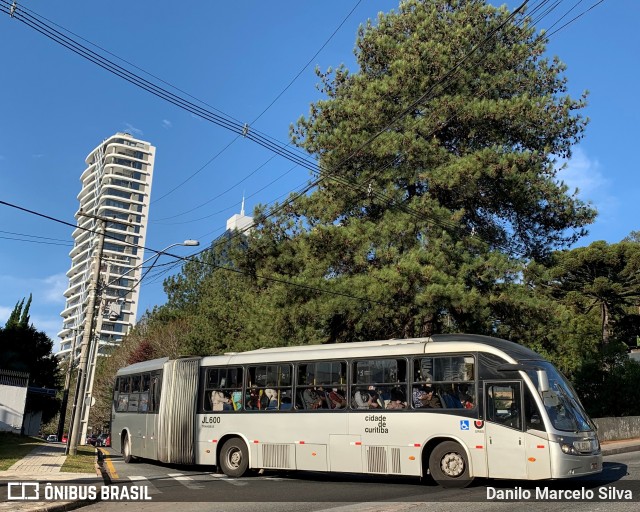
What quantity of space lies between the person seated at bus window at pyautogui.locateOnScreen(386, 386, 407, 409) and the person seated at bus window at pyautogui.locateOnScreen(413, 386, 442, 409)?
0.29 m

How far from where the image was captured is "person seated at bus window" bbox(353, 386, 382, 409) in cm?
1321

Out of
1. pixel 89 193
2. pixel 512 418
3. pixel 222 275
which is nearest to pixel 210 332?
pixel 222 275

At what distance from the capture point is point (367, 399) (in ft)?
43.9

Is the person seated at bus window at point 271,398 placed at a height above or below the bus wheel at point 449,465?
above

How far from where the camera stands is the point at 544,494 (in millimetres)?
10180

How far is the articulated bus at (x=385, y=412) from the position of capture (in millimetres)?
11250

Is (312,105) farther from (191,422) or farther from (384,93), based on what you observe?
(191,422)

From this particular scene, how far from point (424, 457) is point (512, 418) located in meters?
2.03

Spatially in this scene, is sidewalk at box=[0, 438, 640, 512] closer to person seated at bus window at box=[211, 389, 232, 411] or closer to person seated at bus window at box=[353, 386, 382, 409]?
person seated at bus window at box=[211, 389, 232, 411]

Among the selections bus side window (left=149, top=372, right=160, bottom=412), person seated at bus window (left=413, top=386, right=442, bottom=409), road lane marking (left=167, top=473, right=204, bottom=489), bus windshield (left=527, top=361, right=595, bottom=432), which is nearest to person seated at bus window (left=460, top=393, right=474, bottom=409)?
person seated at bus window (left=413, top=386, right=442, bottom=409)

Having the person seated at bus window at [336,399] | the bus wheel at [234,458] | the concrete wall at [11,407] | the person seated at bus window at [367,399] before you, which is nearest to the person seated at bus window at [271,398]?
the bus wheel at [234,458]

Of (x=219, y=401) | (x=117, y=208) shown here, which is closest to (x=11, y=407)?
(x=219, y=401)

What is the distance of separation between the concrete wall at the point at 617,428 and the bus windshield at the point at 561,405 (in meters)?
15.1

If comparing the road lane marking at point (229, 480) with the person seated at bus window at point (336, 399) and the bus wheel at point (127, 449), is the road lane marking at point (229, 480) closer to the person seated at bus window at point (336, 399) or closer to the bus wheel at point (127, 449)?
the person seated at bus window at point (336, 399)
